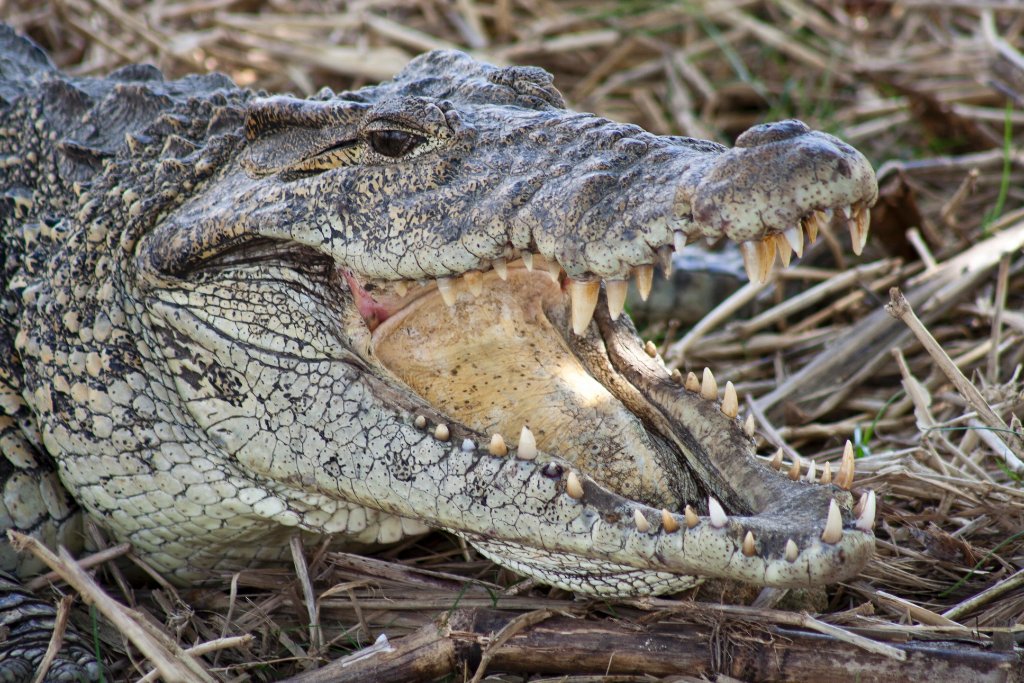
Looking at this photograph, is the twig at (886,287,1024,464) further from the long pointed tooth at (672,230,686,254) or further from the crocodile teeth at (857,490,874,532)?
the long pointed tooth at (672,230,686,254)

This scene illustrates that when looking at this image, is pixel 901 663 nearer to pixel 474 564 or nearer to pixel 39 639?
pixel 474 564

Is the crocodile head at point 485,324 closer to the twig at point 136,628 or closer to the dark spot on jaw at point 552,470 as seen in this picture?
the dark spot on jaw at point 552,470

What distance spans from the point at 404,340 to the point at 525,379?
0.37 metres

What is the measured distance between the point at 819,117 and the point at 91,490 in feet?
13.5

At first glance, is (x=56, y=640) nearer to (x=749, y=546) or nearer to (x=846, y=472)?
(x=749, y=546)

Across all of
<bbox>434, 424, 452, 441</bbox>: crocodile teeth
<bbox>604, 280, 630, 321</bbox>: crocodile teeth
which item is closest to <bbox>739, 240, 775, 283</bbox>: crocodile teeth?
<bbox>604, 280, 630, 321</bbox>: crocodile teeth

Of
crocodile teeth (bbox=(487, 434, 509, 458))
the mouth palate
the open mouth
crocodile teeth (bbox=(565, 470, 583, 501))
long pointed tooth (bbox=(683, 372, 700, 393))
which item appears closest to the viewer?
crocodile teeth (bbox=(565, 470, 583, 501))

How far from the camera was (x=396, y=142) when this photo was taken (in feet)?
8.49

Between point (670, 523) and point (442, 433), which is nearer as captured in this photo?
point (670, 523)

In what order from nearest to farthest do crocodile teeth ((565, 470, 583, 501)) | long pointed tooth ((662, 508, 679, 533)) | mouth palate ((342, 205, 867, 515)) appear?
long pointed tooth ((662, 508, 679, 533)) < crocodile teeth ((565, 470, 583, 501)) < mouth palate ((342, 205, 867, 515))

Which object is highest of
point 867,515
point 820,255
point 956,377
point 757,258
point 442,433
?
point 757,258

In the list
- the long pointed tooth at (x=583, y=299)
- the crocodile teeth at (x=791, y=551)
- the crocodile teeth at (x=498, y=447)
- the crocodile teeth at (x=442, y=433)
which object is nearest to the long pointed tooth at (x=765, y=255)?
the long pointed tooth at (x=583, y=299)

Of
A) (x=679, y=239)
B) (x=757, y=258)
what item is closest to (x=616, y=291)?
(x=679, y=239)

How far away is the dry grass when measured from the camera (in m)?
2.72
